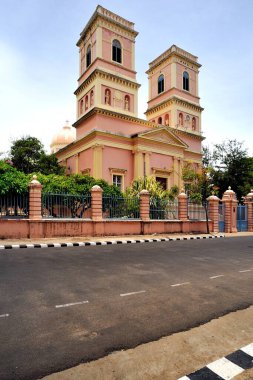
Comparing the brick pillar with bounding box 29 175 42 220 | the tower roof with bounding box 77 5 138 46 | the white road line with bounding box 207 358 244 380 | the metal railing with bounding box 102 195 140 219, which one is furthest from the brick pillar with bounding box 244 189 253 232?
the white road line with bounding box 207 358 244 380

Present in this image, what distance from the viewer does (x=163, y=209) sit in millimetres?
18719

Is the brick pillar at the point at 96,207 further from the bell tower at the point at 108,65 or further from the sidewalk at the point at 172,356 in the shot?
the bell tower at the point at 108,65

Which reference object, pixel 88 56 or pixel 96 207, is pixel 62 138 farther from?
pixel 96 207

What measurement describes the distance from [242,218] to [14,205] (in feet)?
62.4

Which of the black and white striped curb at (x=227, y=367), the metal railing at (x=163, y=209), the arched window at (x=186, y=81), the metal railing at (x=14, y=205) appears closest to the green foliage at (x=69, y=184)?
the metal railing at (x=14, y=205)

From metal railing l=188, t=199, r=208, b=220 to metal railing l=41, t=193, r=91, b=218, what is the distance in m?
7.79

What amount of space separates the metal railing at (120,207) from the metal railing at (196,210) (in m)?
4.57

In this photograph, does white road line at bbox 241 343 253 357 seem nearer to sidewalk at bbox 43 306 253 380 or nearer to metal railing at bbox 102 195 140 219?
sidewalk at bbox 43 306 253 380

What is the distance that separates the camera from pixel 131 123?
27.6 m

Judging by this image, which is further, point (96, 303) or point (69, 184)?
point (69, 184)

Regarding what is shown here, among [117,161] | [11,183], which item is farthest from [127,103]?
[11,183]

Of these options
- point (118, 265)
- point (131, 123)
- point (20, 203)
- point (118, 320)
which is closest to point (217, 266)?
point (118, 265)

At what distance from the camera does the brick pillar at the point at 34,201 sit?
1383 cm

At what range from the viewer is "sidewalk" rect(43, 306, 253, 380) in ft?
9.02
